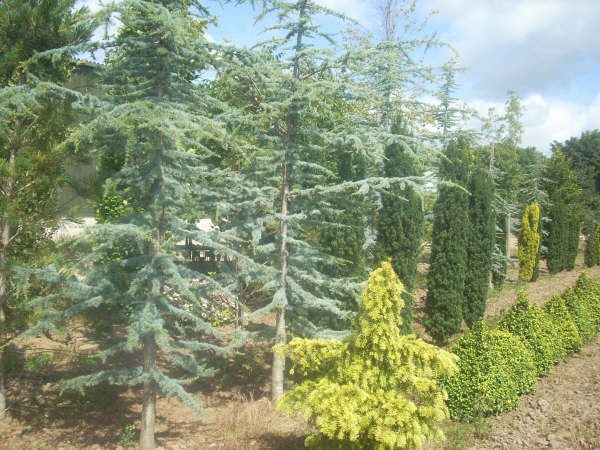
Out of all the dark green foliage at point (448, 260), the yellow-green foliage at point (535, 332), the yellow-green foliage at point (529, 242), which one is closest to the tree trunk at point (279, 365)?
the yellow-green foliage at point (535, 332)

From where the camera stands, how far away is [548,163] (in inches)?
923

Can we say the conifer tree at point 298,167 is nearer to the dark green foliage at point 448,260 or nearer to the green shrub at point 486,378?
the green shrub at point 486,378

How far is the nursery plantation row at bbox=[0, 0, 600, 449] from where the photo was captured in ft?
15.6

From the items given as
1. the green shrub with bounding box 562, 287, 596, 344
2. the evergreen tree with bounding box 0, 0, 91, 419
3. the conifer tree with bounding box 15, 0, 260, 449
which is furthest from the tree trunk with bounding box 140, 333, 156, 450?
the green shrub with bounding box 562, 287, 596, 344

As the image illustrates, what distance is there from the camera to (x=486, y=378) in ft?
21.9

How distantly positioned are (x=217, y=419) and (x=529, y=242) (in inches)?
657

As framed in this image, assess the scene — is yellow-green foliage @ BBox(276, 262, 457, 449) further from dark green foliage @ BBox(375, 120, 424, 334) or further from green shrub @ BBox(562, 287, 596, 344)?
green shrub @ BBox(562, 287, 596, 344)

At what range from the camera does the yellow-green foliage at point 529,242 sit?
18.8 metres

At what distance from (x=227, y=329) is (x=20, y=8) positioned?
847 cm

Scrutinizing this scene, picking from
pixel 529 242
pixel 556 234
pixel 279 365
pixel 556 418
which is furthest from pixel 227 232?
pixel 556 234

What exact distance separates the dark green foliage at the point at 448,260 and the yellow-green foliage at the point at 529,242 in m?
9.92

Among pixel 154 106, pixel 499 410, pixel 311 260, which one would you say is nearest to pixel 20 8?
pixel 154 106

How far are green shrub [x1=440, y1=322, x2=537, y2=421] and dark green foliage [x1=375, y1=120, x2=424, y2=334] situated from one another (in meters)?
2.03

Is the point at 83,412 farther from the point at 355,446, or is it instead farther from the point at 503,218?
the point at 503,218
